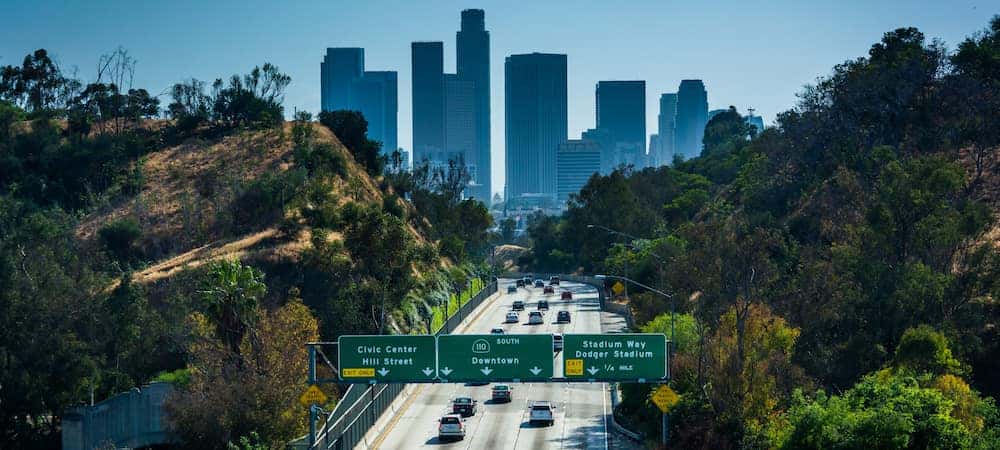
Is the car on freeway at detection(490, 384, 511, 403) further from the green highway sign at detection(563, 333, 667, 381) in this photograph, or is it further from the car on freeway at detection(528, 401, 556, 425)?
the green highway sign at detection(563, 333, 667, 381)

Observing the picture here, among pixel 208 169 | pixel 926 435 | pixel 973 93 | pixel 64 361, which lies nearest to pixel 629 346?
pixel 926 435

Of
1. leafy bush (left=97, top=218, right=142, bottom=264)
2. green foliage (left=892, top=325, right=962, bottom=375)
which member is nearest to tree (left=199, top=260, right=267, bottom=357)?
green foliage (left=892, top=325, right=962, bottom=375)

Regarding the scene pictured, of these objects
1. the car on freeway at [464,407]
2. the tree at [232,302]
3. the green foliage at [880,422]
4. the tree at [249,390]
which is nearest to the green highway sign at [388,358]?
the tree at [249,390]

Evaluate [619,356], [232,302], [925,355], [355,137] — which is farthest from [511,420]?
[355,137]

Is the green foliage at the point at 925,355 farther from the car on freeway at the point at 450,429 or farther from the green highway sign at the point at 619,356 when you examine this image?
the car on freeway at the point at 450,429

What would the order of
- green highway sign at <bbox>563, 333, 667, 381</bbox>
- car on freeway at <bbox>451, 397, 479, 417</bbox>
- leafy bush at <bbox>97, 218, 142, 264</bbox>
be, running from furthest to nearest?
leafy bush at <bbox>97, 218, 142, 264</bbox>, car on freeway at <bbox>451, 397, 479, 417</bbox>, green highway sign at <bbox>563, 333, 667, 381</bbox>

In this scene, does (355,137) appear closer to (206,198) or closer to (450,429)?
(206,198)

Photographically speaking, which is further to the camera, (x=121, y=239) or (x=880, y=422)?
(x=121, y=239)
